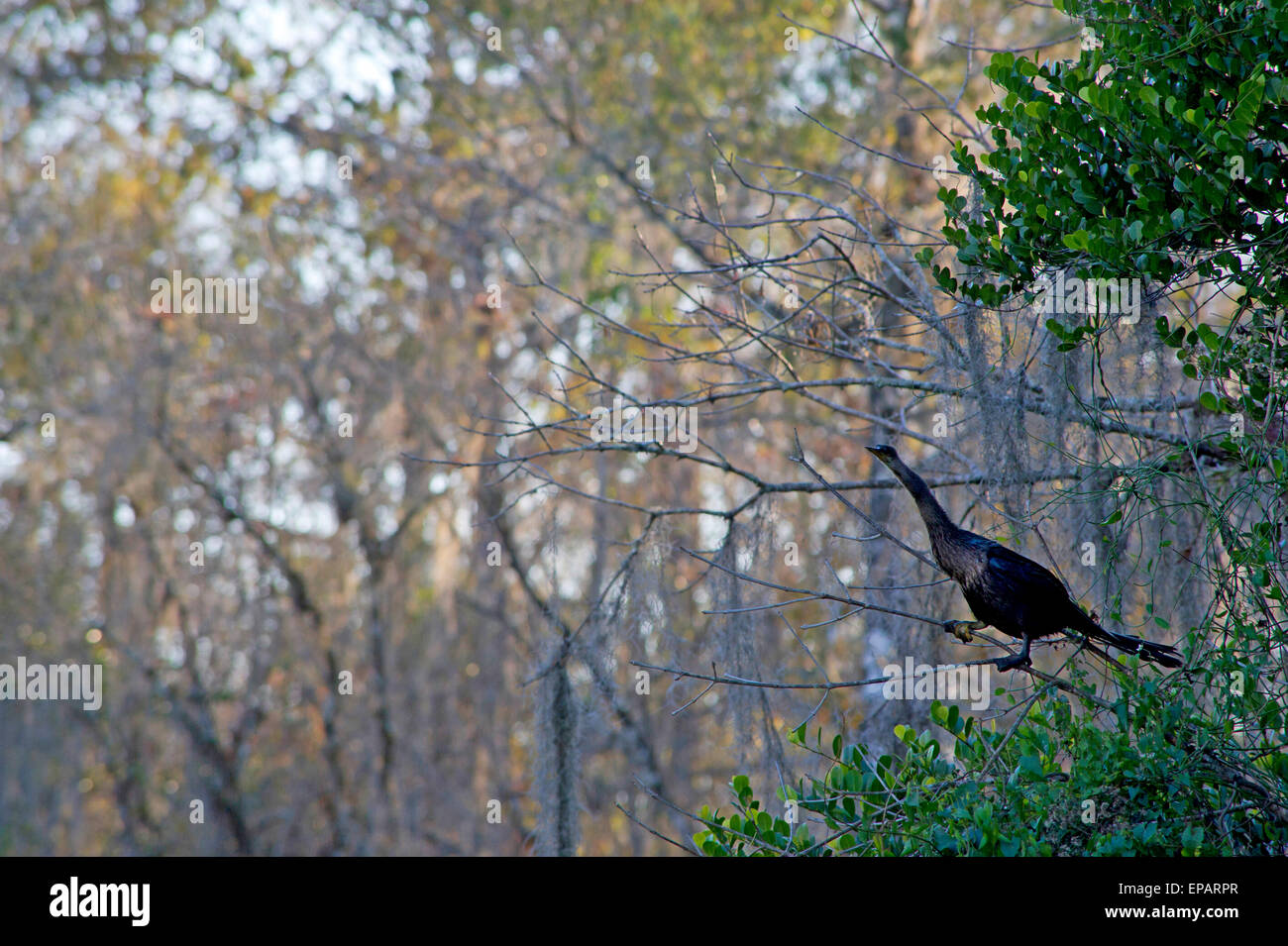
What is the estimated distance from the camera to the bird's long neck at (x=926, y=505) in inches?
144

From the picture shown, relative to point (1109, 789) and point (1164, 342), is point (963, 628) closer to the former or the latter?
point (1109, 789)

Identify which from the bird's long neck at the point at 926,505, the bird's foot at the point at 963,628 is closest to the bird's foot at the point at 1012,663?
the bird's foot at the point at 963,628

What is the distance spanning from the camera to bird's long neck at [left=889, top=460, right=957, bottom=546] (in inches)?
144

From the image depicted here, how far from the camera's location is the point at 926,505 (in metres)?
3.71

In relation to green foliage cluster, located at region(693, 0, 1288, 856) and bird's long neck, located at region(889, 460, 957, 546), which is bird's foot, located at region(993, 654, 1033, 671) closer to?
green foliage cluster, located at region(693, 0, 1288, 856)

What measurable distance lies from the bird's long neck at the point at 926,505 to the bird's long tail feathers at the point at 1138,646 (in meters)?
0.46

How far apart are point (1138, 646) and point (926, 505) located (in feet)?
2.39

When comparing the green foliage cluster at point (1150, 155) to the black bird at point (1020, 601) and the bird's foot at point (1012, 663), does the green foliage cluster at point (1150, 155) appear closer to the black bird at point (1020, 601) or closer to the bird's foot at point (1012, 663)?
the black bird at point (1020, 601)

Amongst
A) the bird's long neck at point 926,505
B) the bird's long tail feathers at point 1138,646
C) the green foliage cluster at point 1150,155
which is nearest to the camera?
the green foliage cluster at point 1150,155

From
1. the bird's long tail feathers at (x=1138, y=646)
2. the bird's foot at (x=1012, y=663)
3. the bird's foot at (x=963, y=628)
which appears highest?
the bird's foot at (x=963, y=628)

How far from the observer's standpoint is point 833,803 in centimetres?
355

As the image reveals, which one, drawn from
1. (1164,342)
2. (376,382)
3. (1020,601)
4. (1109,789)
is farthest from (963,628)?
(376,382)

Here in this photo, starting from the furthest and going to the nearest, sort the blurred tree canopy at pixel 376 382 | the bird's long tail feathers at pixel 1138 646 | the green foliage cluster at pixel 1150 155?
the blurred tree canopy at pixel 376 382, the bird's long tail feathers at pixel 1138 646, the green foliage cluster at pixel 1150 155

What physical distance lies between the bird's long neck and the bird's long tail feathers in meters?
0.46
